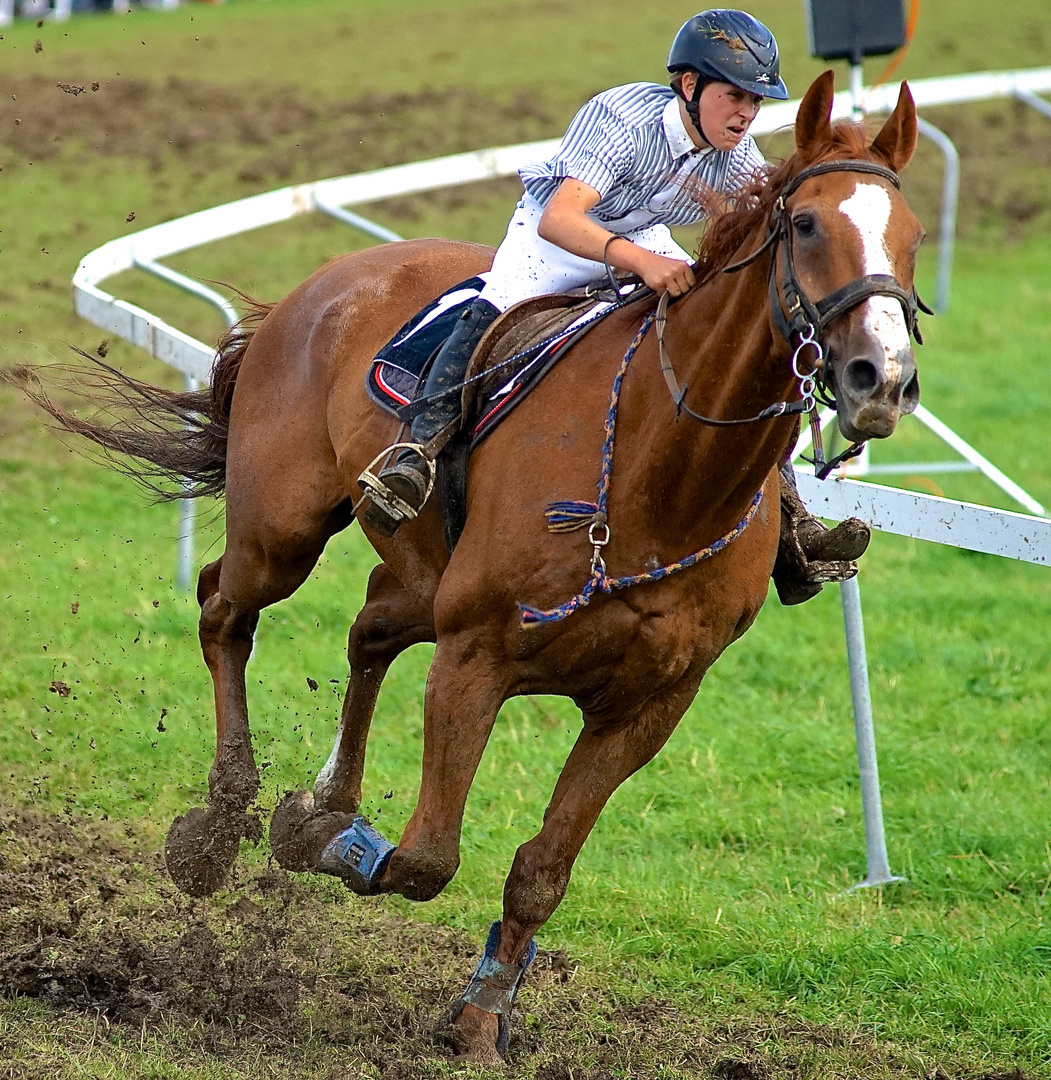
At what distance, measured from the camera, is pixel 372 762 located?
19.5 ft

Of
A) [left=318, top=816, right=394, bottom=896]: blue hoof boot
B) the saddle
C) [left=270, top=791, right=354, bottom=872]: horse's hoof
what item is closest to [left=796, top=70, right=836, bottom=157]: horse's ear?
the saddle

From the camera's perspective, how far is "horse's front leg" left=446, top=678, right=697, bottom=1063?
396cm

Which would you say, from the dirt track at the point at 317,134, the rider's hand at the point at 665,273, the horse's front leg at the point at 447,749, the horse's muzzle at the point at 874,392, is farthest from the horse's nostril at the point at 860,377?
the dirt track at the point at 317,134

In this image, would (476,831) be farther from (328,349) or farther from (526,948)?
(328,349)

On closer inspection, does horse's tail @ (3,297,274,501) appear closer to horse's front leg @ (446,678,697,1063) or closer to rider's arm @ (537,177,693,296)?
rider's arm @ (537,177,693,296)

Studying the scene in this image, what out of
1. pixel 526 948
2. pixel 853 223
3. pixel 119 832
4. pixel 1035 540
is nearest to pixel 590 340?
pixel 853 223

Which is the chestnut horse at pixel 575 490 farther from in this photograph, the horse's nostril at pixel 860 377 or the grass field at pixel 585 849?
the grass field at pixel 585 849

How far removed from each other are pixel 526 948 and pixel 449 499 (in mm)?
1164

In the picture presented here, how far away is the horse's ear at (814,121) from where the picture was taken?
10.3ft

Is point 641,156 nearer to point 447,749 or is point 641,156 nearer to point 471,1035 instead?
point 447,749

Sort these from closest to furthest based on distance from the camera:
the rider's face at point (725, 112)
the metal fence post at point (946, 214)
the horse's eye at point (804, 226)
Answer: the horse's eye at point (804, 226) → the rider's face at point (725, 112) → the metal fence post at point (946, 214)

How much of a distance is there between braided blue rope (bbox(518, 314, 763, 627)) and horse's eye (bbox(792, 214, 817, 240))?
0.64 m

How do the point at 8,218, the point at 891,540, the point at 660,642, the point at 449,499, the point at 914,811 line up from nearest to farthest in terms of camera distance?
the point at 660,642, the point at 449,499, the point at 914,811, the point at 891,540, the point at 8,218

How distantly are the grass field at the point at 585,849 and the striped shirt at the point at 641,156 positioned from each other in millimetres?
2156
